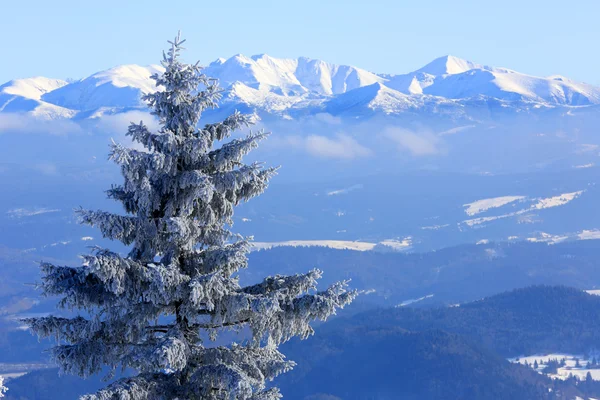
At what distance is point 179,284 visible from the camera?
2473 centimetres

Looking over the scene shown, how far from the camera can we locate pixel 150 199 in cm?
2580

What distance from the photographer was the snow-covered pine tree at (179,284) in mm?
24047

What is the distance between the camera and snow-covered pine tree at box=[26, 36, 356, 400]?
24047 mm

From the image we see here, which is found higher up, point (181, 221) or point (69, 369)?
point (181, 221)

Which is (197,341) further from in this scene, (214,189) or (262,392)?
(214,189)

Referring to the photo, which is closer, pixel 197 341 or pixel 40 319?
pixel 40 319

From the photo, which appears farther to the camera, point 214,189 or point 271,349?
point 271,349

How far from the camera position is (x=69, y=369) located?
2441 cm

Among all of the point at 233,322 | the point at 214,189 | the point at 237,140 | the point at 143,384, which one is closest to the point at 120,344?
the point at 143,384

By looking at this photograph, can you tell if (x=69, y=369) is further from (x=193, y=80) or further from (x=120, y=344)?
(x=193, y=80)

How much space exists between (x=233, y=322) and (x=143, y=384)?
3410mm

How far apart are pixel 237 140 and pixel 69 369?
894 cm

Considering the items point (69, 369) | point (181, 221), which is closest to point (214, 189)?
point (181, 221)

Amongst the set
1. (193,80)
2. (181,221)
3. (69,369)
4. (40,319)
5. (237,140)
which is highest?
(193,80)
